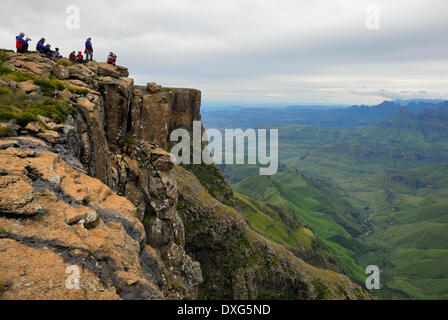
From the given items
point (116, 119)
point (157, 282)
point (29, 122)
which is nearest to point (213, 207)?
point (116, 119)

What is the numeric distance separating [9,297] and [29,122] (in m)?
18.5

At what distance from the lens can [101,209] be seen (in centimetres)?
2061

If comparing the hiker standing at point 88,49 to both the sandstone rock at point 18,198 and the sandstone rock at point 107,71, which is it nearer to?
the sandstone rock at point 107,71

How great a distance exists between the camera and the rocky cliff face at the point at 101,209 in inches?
572

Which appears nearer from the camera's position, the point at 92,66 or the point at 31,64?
the point at 31,64

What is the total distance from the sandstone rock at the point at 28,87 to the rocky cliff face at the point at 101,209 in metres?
0.10

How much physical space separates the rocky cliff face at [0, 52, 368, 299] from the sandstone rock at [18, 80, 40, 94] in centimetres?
10

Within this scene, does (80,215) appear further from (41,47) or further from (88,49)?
(88,49)

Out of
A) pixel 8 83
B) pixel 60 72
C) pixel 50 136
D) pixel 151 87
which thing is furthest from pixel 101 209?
pixel 151 87

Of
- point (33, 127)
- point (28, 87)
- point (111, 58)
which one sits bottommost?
point (33, 127)

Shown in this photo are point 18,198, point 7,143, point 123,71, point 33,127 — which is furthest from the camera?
point 123,71

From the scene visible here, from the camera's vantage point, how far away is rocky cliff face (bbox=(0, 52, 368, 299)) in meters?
14.5

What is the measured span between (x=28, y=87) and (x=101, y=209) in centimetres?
2105

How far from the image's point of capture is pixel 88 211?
18656 mm
